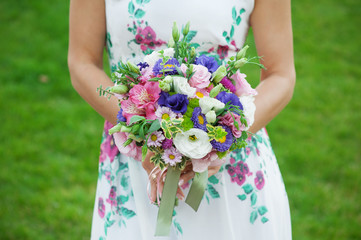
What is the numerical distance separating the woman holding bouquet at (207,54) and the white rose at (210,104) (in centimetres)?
51

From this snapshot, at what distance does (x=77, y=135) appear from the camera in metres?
4.70

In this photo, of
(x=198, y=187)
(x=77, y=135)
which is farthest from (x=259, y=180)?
(x=77, y=135)

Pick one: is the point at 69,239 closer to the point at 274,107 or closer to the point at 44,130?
the point at 44,130

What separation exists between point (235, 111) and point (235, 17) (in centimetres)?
64

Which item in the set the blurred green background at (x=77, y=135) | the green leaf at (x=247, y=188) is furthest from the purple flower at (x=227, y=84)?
the blurred green background at (x=77, y=135)

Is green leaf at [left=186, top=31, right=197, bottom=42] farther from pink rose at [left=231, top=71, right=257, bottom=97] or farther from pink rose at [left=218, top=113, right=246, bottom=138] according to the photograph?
pink rose at [left=218, top=113, right=246, bottom=138]

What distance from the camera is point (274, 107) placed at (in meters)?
1.96

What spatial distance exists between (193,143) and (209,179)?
0.59 m

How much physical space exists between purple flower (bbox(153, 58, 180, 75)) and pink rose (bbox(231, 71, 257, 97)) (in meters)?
0.24

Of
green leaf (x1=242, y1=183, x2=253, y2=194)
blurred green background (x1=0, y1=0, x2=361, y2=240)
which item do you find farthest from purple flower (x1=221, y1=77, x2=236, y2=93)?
blurred green background (x1=0, y1=0, x2=361, y2=240)

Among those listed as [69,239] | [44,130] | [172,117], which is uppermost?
[44,130]

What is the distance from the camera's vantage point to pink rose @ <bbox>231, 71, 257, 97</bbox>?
1.56 metres

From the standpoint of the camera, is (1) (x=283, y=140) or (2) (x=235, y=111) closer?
(2) (x=235, y=111)

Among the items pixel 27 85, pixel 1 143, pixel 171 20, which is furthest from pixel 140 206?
pixel 27 85
